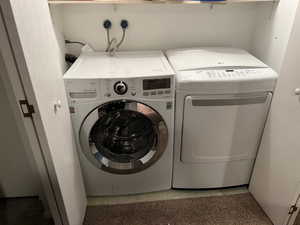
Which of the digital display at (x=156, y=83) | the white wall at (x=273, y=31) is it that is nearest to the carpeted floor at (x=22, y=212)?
the digital display at (x=156, y=83)

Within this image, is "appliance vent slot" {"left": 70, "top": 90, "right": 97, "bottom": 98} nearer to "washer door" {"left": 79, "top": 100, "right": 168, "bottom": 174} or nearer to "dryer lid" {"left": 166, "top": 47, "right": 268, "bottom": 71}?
"washer door" {"left": 79, "top": 100, "right": 168, "bottom": 174}

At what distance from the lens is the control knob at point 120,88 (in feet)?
4.17

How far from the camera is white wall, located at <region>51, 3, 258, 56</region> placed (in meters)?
1.66

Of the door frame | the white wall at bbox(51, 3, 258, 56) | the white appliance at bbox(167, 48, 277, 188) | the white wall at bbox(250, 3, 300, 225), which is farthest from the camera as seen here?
the white wall at bbox(51, 3, 258, 56)

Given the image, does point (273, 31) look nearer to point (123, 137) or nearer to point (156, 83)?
point (156, 83)

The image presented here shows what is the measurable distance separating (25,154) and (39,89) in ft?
2.65

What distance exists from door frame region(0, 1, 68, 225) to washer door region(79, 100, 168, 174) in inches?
14.4

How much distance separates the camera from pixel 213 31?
71.4 inches

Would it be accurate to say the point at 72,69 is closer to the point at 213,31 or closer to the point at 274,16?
the point at 213,31

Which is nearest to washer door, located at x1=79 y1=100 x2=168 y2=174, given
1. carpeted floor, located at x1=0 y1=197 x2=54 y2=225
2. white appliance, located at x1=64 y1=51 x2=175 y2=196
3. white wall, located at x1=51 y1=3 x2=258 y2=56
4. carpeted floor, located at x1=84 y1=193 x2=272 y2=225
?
white appliance, located at x1=64 y1=51 x2=175 y2=196

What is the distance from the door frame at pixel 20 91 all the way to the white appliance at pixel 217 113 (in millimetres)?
757

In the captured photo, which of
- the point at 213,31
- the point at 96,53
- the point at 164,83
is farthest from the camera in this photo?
the point at 213,31

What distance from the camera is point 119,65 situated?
1.46m

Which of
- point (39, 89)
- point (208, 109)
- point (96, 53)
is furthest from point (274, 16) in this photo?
point (39, 89)
